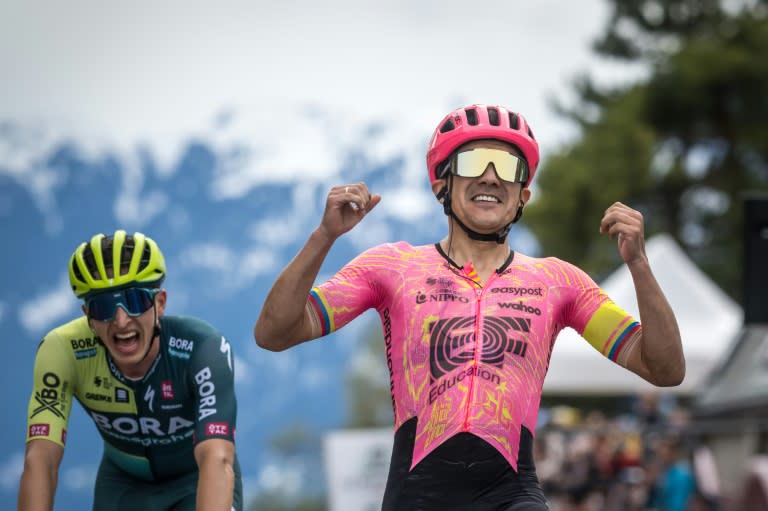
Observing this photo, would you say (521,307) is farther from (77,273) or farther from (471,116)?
(77,273)

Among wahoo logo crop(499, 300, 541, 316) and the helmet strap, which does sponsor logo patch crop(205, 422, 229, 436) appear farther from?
wahoo logo crop(499, 300, 541, 316)

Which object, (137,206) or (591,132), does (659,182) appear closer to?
(591,132)

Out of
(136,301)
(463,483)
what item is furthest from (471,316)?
(136,301)

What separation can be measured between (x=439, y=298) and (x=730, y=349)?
37.3ft

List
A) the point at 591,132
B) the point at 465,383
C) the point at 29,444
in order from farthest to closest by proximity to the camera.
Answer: the point at 591,132 → the point at 29,444 → the point at 465,383

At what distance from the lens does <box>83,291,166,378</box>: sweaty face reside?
15.9 ft

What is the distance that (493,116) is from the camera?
4484 millimetres

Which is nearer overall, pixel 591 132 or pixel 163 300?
pixel 163 300

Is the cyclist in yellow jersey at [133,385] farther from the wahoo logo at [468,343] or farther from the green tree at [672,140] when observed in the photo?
the green tree at [672,140]

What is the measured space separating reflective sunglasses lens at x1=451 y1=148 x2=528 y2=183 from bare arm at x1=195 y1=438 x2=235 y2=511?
150cm

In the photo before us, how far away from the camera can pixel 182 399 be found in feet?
16.6

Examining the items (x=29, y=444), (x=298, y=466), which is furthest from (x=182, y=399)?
(x=298, y=466)

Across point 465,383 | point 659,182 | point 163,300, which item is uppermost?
point 659,182

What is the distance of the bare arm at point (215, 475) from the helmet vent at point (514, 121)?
1.77 meters
